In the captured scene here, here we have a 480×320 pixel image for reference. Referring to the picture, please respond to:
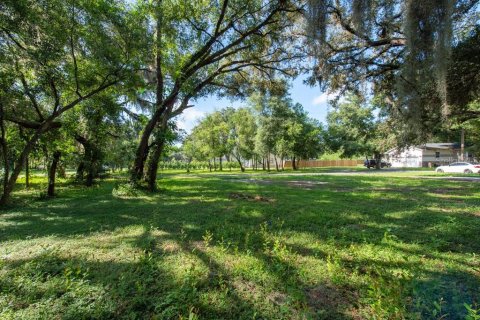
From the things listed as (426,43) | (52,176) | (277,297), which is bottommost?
(277,297)

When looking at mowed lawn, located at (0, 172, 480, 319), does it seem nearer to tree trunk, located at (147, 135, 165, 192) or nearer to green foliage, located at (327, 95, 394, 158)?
tree trunk, located at (147, 135, 165, 192)

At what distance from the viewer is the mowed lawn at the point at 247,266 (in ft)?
6.98

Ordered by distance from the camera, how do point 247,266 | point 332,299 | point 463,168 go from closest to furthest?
point 332,299, point 247,266, point 463,168

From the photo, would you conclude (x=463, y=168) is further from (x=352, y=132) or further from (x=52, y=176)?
(x=52, y=176)

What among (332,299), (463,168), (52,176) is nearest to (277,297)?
(332,299)

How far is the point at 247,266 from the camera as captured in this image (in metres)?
2.84

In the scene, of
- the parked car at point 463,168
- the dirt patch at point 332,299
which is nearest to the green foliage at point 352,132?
the parked car at point 463,168

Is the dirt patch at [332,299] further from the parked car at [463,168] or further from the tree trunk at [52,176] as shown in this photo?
the parked car at [463,168]

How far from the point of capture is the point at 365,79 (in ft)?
21.2

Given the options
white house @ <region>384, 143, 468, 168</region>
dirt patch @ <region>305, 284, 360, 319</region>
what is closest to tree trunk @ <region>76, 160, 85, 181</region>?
dirt patch @ <region>305, 284, 360, 319</region>

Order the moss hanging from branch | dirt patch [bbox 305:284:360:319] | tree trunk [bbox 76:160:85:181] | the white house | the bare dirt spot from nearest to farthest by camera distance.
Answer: dirt patch [bbox 305:284:360:319], the bare dirt spot, the moss hanging from branch, tree trunk [bbox 76:160:85:181], the white house

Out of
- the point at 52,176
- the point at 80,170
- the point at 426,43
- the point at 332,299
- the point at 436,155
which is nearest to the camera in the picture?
the point at 332,299

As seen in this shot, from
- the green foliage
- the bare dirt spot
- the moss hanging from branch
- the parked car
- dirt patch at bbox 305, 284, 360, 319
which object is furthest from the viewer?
the green foliage

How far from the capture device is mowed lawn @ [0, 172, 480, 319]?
6.98 ft
